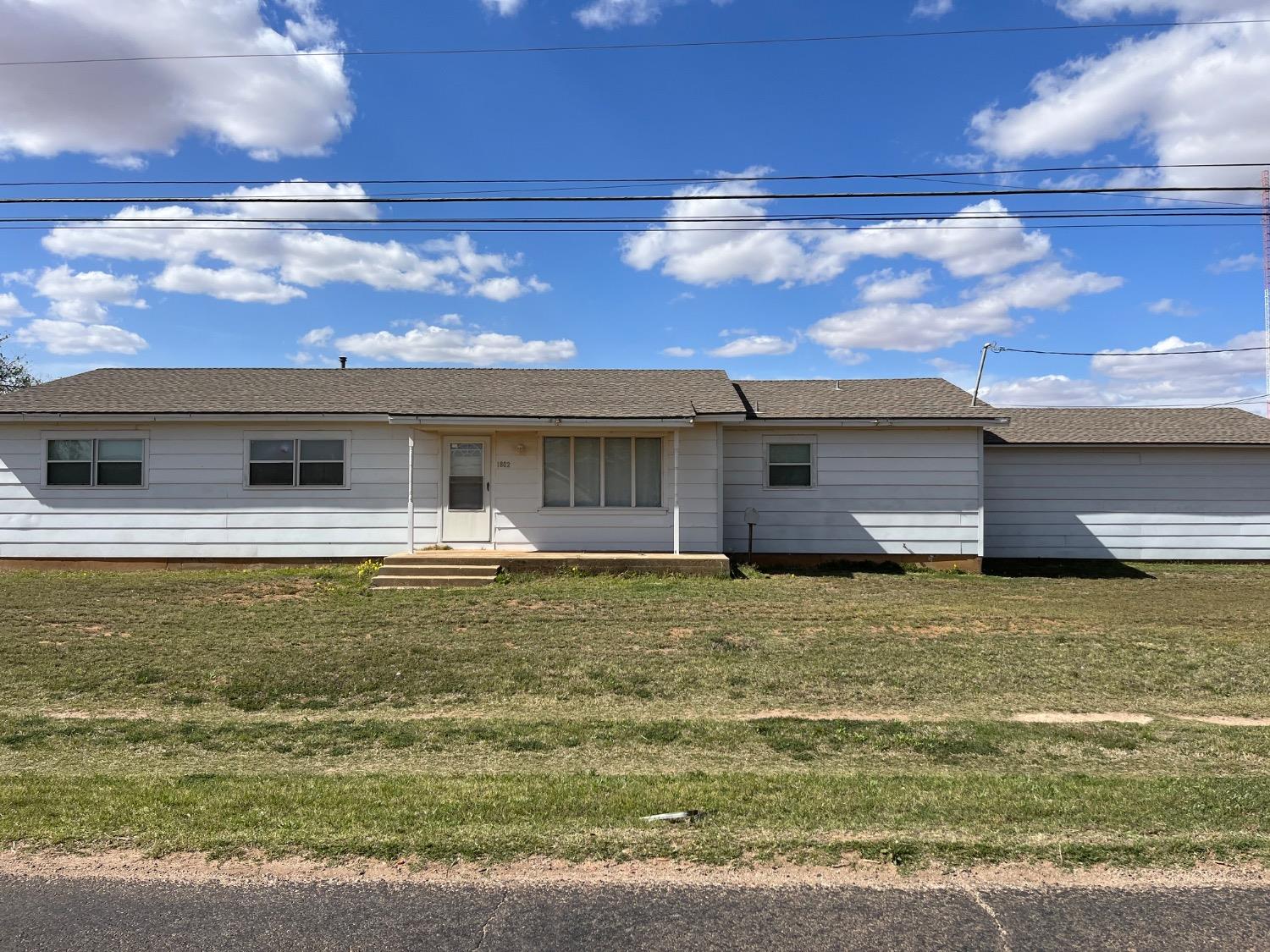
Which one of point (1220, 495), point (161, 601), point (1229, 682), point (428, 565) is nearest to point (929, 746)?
point (1229, 682)

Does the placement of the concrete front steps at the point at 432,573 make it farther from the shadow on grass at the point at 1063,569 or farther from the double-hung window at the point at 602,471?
the shadow on grass at the point at 1063,569

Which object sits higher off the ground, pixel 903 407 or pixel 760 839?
pixel 903 407

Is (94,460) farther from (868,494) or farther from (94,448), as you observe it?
(868,494)

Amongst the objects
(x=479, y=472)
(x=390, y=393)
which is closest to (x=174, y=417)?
(x=390, y=393)

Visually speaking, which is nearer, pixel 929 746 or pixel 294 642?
pixel 929 746

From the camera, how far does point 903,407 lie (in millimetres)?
16266

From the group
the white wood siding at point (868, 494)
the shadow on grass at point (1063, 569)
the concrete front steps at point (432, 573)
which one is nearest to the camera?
the concrete front steps at point (432, 573)

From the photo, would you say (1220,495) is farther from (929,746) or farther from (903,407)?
(929,746)

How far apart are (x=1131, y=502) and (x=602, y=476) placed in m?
11.3

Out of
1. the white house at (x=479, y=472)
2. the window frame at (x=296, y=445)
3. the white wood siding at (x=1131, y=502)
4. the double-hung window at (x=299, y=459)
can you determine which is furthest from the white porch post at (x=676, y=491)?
the white wood siding at (x=1131, y=502)

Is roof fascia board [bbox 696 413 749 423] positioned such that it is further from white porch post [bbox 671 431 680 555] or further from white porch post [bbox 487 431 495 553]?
white porch post [bbox 487 431 495 553]

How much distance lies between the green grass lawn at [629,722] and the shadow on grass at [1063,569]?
8.89 ft

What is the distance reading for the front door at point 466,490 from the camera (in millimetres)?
15117

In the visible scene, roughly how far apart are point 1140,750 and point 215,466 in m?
14.8
